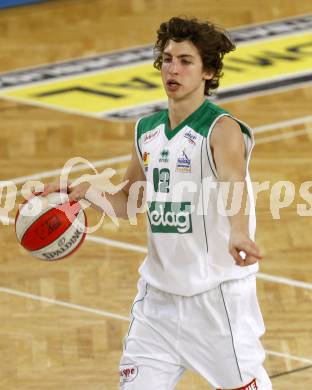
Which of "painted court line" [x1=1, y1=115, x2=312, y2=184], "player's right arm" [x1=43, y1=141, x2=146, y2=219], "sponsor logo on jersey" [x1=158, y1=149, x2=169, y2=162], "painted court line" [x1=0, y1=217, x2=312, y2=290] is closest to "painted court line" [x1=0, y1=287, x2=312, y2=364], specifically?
"painted court line" [x1=0, y1=217, x2=312, y2=290]

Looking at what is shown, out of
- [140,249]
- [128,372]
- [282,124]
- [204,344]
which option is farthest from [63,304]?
[282,124]

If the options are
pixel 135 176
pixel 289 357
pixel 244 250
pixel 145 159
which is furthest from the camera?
pixel 289 357

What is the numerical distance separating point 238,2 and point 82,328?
258 inches

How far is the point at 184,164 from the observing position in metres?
5.48

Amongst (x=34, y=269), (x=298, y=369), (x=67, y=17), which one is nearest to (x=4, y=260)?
(x=34, y=269)

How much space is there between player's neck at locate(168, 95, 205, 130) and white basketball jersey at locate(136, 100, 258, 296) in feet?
0.08

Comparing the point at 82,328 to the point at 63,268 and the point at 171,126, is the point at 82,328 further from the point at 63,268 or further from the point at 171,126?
the point at 171,126

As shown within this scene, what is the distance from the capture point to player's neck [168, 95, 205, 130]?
18.2ft

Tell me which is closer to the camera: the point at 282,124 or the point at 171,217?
the point at 171,217

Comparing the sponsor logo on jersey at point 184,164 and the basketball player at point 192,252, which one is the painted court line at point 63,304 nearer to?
the basketball player at point 192,252

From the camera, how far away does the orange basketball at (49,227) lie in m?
6.03

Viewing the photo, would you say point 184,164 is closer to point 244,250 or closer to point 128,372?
point 244,250

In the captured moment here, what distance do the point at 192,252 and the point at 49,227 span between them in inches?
35.6

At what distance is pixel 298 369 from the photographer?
7.21 metres
